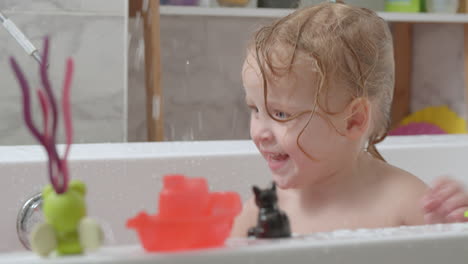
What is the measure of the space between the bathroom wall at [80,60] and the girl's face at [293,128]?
2.85 ft

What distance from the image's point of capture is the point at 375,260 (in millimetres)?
572

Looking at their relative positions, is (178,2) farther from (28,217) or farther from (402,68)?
(28,217)

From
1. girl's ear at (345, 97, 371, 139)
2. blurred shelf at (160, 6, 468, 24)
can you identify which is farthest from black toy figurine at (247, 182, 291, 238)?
blurred shelf at (160, 6, 468, 24)

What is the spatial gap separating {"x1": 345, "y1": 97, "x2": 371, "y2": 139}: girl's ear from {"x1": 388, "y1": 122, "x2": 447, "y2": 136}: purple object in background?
50.7 inches

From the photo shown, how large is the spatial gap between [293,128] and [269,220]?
1.17ft

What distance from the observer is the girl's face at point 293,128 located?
0.94 meters

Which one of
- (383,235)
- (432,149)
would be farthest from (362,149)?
(383,235)

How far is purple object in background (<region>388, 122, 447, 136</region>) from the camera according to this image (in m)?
2.25

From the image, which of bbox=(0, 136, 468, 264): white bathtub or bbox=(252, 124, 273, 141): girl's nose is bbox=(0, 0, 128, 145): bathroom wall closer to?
bbox=(0, 136, 468, 264): white bathtub

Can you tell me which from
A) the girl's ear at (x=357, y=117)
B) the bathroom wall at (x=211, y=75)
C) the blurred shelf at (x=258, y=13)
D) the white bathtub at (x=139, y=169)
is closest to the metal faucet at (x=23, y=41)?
the white bathtub at (x=139, y=169)

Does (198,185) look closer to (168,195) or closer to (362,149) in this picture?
(168,195)

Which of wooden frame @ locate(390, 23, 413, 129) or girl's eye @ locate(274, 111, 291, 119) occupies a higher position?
girl's eye @ locate(274, 111, 291, 119)

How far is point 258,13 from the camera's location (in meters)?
2.06

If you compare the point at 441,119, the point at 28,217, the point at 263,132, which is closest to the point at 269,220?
the point at 263,132
